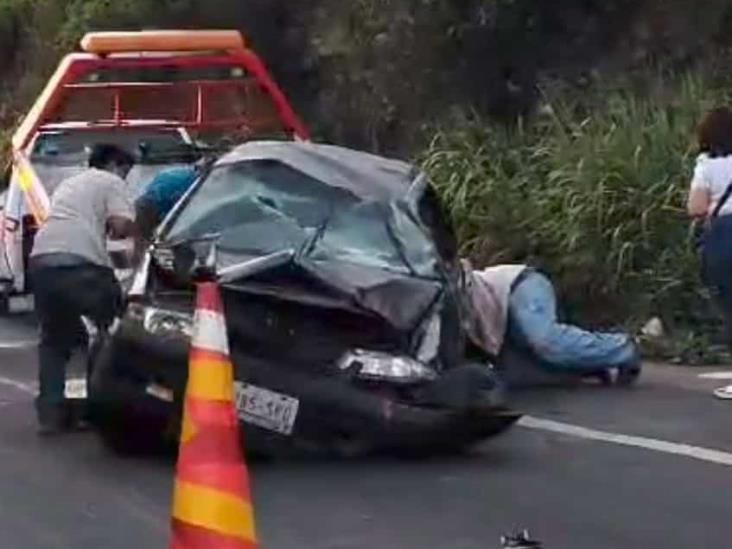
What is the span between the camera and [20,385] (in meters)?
14.4

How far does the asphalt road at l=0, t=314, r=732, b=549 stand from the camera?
30.9 feet

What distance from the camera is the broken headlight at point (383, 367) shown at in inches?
425

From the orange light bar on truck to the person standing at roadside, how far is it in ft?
21.5

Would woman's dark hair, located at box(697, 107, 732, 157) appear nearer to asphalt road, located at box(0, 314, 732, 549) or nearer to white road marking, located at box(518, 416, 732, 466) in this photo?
asphalt road, located at box(0, 314, 732, 549)

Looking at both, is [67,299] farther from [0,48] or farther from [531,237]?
[0,48]

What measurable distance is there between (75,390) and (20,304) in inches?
280

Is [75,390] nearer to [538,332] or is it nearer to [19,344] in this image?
[538,332]

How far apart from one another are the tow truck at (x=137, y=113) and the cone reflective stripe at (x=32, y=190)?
0.06ft

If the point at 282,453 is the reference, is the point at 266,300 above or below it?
above

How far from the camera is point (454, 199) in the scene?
59.0 feet

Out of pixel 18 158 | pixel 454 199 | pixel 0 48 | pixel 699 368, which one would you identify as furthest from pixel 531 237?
pixel 0 48

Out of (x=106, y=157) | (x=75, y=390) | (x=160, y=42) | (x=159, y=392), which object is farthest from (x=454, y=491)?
(x=160, y=42)

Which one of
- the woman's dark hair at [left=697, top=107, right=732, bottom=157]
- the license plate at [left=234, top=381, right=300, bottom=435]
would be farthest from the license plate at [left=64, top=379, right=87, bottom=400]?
the woman's dark hair at [left=697, top=107, right=732, bottom=157]

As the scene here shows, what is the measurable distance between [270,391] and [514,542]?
314cm
